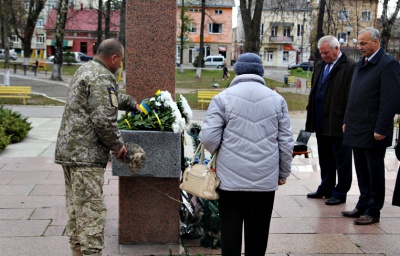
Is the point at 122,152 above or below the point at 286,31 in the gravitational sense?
below

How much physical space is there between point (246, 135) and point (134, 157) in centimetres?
98

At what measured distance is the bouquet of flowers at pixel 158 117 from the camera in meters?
4.30

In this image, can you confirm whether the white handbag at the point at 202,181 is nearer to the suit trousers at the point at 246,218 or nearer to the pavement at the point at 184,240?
the suit trousers at the point at 246,218

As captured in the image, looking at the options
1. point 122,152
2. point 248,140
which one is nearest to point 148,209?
point 122,152

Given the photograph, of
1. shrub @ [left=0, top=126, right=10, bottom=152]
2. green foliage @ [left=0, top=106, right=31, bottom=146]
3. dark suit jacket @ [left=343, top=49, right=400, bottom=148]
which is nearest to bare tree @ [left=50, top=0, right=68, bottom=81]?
green foliage @ [left=0, top=106, right=31, bottom=146]

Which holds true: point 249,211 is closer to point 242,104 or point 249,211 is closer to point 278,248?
point 242,104

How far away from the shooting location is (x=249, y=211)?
368cm

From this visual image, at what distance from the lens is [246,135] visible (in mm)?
3477

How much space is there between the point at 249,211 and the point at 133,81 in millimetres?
1653

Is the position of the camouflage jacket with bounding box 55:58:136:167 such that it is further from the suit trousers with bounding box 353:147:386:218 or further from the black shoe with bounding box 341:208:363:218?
the black shoe with bounding box 341:208:363:218

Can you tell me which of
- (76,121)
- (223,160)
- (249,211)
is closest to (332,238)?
(249,211)

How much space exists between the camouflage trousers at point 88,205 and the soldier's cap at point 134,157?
0.72 feet

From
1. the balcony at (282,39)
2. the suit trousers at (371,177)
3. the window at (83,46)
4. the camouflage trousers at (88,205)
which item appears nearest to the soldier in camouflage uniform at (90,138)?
the camouflage trousers at (88,205)

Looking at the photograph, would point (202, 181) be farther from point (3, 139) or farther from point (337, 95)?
point (3, 139)
